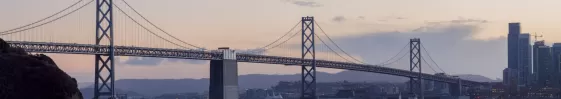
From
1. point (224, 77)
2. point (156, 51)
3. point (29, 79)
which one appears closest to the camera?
point (29, 79)

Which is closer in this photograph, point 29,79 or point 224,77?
point 29,79

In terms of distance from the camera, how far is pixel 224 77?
69312 mm

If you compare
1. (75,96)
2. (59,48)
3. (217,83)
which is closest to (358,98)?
(217,83)

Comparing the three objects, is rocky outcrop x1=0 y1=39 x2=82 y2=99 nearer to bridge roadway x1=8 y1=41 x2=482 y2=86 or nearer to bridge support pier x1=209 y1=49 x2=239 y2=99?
bridge roadway x1=8 y1=41 x2=482 y2=86

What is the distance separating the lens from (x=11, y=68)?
27391 millimetres

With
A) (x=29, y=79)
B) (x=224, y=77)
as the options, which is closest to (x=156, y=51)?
(x=224, y=77)

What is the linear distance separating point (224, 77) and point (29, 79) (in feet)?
138

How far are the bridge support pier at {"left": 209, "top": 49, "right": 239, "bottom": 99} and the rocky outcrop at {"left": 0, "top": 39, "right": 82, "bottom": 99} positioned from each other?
41.4m

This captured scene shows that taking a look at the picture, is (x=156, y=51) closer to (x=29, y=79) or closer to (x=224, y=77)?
(x=224, y=77)

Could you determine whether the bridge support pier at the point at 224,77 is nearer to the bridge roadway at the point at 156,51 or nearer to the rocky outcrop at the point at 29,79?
the bridge roadway at the point at 156,51

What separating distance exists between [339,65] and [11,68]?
211 ft

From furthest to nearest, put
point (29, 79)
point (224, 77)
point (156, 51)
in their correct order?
point (224, 77)
point (156, 51)
point (29, 79)

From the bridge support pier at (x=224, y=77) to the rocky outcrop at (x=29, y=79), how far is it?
4140 cm

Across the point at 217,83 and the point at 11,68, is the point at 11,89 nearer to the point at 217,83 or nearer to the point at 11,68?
the point at 11,68
